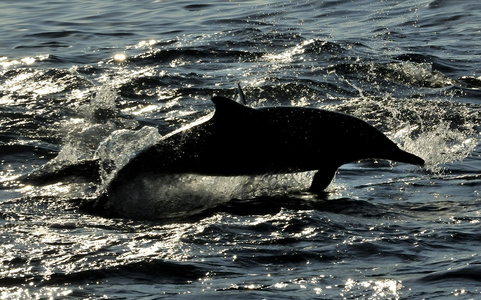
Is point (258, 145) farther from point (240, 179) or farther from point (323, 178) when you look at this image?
point (323, 178)

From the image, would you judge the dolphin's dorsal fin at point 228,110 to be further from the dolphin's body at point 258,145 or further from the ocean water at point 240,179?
the ocean water at point 240,179

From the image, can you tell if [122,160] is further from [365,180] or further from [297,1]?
[297,1]

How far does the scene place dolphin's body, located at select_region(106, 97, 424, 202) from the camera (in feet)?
32.9

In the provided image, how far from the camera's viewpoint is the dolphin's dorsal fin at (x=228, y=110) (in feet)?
31.9

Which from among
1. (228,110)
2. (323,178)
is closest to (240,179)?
(323,178)

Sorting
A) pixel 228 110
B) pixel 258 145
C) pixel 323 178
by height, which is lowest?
pixel 323 178

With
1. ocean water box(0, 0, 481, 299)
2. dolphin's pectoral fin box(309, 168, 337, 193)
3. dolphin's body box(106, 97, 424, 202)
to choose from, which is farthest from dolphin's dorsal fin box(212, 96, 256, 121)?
dolphin's pectoral fin box(309, 168, 337, 193)

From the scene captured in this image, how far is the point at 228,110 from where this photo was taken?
32.3 ft

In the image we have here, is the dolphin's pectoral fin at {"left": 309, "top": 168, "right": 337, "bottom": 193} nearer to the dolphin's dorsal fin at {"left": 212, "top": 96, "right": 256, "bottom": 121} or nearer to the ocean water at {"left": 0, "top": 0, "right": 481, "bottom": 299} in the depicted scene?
the ocean water at {"left": 0, "top": 0, "right": 481, "bottom": 299}

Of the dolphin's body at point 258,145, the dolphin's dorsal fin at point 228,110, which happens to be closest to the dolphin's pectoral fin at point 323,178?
the dolphin's body at point 258,145

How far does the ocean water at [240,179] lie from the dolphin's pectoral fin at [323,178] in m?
0.24

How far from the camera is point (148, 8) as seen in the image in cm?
2884

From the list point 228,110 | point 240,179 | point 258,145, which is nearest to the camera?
point 228,110

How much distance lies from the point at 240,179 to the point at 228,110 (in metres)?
1.14
